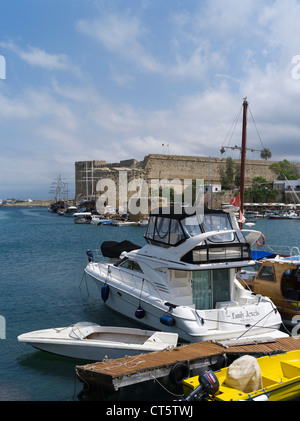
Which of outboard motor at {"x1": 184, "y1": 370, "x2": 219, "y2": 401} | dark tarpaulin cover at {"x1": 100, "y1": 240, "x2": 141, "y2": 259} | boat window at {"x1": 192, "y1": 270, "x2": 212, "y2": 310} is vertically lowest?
outboard motor at {"x1": 184, "y1": 370, "x2": 219, "y2": 401}

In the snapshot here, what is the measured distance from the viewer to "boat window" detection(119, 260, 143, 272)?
1144 cm

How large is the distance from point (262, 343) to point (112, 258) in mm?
7852

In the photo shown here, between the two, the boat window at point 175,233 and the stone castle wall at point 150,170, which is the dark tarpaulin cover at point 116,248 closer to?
the boat window at point 175,233

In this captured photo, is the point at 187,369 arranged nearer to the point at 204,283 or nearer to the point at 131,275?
the point at 204,283

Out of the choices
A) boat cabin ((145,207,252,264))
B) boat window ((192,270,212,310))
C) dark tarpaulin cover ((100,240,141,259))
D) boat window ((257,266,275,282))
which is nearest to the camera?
boat cabin ((145,207,252,264))

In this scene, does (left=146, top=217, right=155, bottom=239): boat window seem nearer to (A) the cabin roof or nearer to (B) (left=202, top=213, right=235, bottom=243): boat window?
(A) the cabin roof

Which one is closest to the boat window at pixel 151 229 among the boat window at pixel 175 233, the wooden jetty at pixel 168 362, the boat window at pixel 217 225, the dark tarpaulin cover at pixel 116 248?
the boat window at pixel 175 233

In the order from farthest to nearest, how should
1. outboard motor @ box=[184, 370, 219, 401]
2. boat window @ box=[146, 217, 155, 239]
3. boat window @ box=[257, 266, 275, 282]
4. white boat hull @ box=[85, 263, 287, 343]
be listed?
boat window @ box=[257, 266, 275, 282], boat window @ box=[146, 217, 155, 239], white boat hull @ box=[85, 263, 287, 343], outboard motor @ box=[184, 370, 219, 401]

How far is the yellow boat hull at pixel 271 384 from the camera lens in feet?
19.8

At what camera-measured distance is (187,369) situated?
712cm

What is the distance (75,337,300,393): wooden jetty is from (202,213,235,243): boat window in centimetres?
241

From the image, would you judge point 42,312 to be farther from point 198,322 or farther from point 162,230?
point 198,322

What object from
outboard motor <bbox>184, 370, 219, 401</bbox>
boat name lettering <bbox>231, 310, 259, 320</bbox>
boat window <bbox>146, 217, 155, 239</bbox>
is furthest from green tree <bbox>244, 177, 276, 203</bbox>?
outboard motor <bbox>184, 370, 219, 401</bbox>
